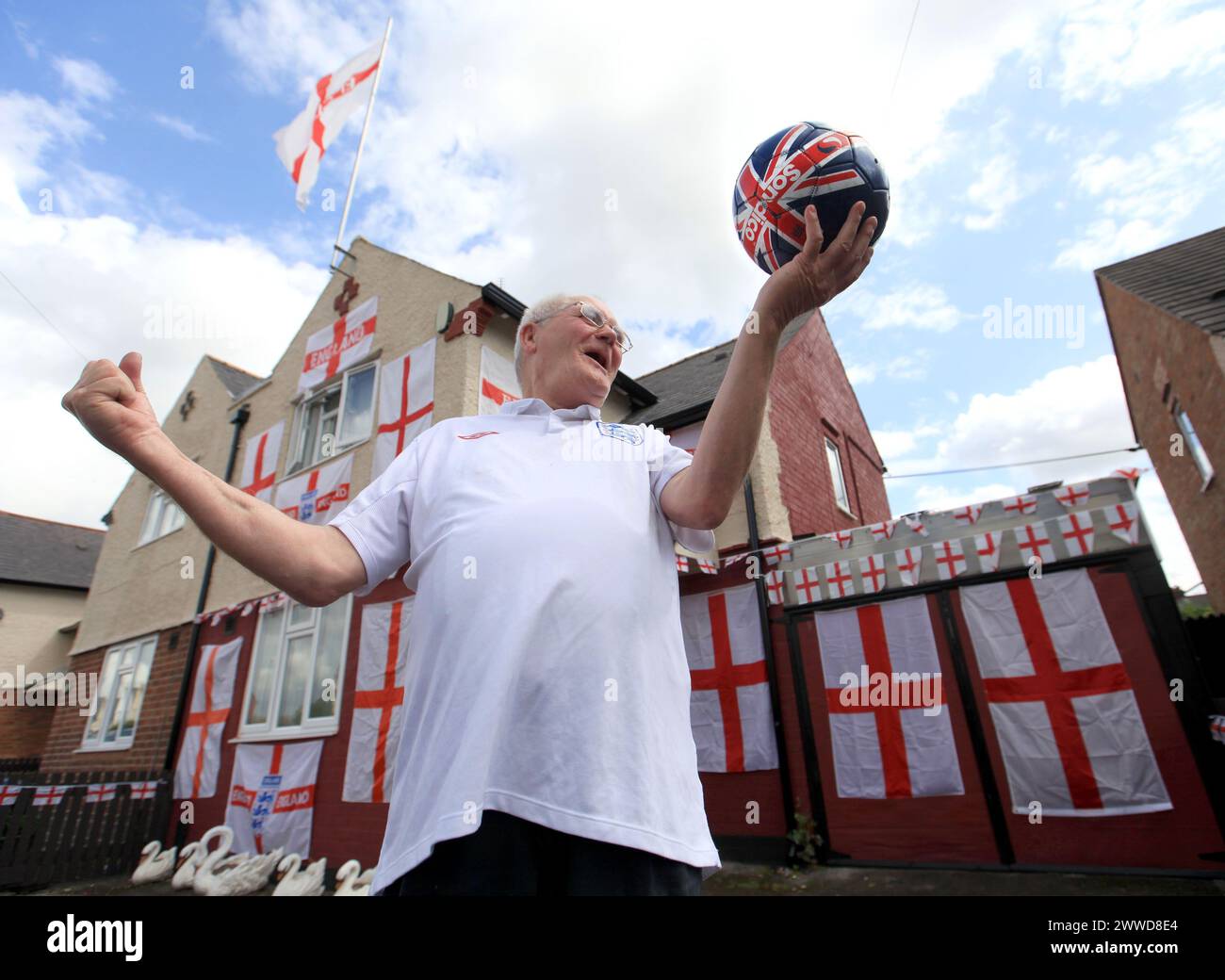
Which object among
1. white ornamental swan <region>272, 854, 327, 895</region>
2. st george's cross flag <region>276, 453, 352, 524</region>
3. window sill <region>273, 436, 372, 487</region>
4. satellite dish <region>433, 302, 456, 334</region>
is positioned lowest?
white ornamental swan <region>272, 854, 327, 895</region>

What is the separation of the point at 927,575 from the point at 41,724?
75.6ft

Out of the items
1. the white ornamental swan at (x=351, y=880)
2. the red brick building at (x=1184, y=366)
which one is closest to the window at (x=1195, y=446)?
the red brick building at (x=1184, y=366)

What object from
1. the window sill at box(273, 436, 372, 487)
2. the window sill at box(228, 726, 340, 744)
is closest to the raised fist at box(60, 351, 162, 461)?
the window sill at box(228, 726, 340, 744)

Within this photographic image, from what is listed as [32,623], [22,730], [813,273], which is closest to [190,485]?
[813,273]

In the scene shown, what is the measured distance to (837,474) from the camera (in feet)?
39.8

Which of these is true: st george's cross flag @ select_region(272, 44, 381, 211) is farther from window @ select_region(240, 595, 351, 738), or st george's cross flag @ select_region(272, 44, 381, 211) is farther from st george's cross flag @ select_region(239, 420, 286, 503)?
window @ select_region(240, 595, 351, 738)

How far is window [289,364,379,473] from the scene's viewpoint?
385 inches

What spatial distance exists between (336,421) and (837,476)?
926cm

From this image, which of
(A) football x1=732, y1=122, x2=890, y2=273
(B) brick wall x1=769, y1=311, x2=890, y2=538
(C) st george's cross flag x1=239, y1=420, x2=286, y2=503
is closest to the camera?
(A) football x1=732, y1=122, x2=890, y2=273

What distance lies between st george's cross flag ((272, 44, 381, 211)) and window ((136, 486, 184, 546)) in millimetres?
6669

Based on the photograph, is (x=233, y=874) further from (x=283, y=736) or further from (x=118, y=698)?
(x=118, y=698)
